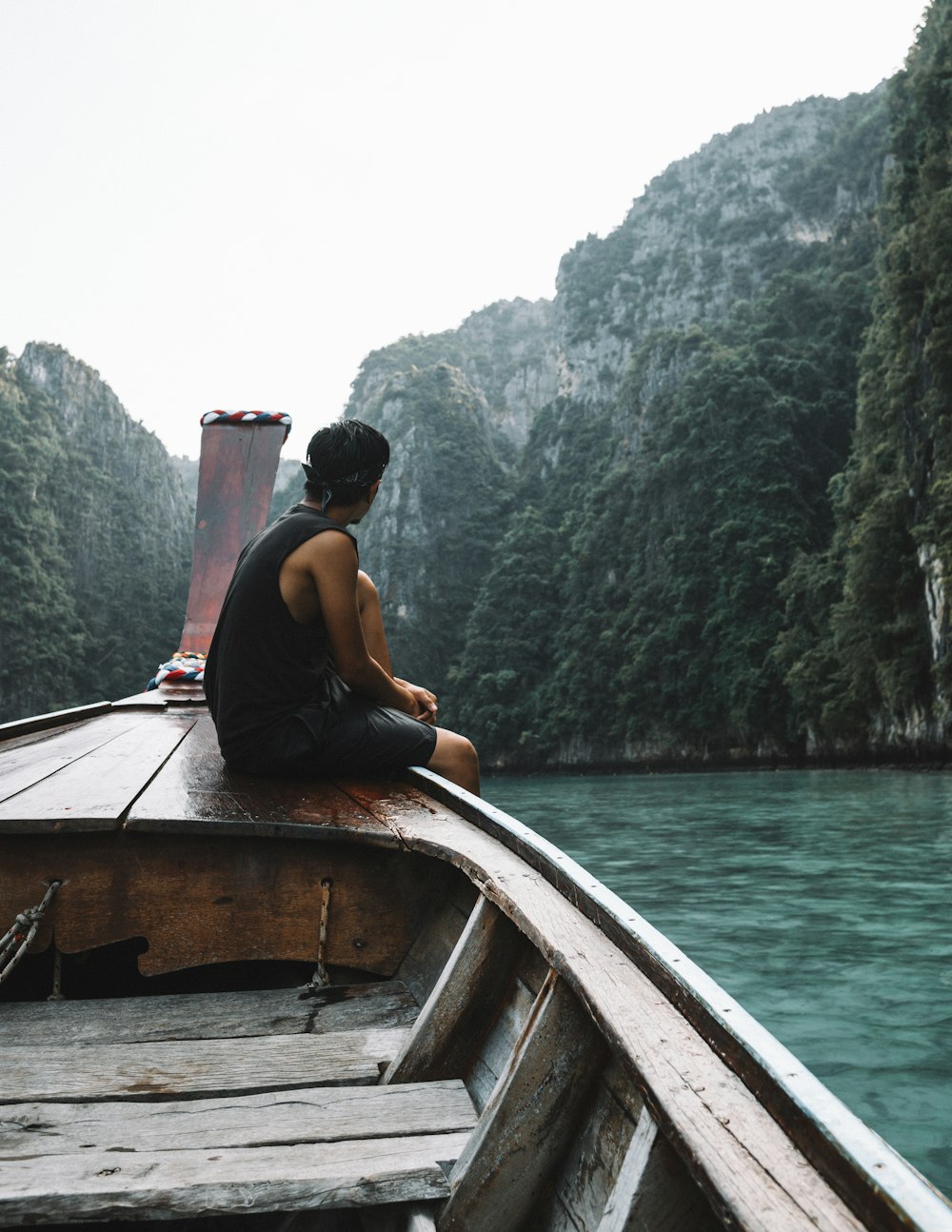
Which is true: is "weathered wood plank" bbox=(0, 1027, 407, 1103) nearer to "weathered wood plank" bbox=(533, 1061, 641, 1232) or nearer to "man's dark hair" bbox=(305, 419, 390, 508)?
"weathered wood plank" bbox=(533, 1061, 641, 1232)

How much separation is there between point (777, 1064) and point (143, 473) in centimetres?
5499

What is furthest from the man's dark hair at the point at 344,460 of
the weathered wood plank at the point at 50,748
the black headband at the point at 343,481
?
the weathered wood plank at the point at 50,748

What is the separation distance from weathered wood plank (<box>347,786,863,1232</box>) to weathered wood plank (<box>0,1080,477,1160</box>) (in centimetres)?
22

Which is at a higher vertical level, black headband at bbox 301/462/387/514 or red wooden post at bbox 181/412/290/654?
red wooden post at bbox 181/412/290/654

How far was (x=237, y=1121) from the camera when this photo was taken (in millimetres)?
1003

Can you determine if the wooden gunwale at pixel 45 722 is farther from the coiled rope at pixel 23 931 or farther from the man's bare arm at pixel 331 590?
the coiled rope at pixel 23 931

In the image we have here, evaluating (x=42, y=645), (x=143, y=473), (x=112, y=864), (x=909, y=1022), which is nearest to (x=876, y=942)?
(x=909, y=1022)

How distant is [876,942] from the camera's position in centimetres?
375

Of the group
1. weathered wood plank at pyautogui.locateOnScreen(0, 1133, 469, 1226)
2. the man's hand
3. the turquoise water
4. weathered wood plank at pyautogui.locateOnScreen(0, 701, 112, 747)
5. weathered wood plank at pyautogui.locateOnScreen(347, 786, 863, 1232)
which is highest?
the man's hand

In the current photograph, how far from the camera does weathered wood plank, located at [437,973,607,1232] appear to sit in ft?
2.86

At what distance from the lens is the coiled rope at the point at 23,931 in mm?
1350

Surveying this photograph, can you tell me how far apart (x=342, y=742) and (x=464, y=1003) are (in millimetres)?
858

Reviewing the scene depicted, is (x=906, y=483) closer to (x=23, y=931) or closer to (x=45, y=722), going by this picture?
(x=45, y=722)

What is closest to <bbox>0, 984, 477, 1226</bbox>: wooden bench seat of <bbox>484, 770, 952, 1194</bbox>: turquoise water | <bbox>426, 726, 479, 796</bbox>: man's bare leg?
<bbox>426, 726, 479, 796</bbox>: man's bare leg
